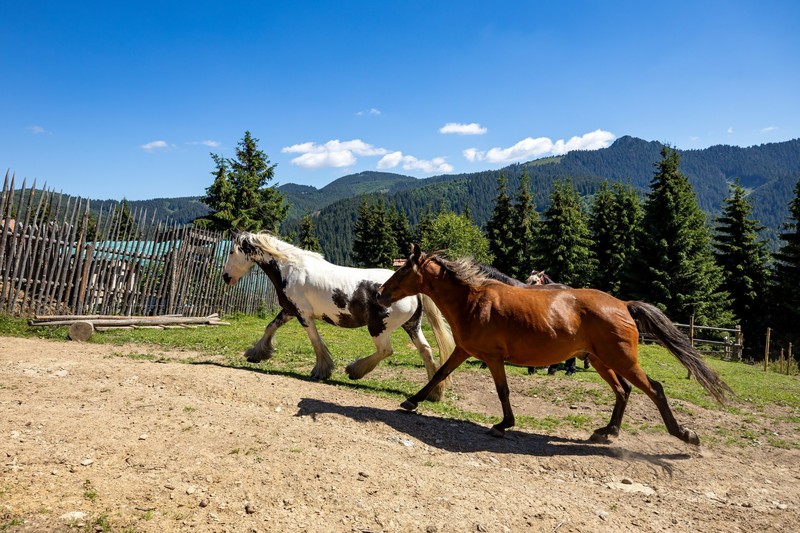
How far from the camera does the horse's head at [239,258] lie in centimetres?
933

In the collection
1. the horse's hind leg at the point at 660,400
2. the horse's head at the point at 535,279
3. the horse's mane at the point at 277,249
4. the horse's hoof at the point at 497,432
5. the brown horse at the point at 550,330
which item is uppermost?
the horse's head at the point at 535,279

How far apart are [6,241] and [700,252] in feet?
118

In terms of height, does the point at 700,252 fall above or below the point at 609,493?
above

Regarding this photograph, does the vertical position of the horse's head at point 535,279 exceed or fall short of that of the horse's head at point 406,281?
it exceeds it

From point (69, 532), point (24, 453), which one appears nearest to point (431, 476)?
point (69, 532)

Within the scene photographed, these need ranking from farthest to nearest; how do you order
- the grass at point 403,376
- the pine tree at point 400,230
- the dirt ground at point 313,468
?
the pine tree at point 400,230
the grass at point 403,376
the dirt ground at point 313,468

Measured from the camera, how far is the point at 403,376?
9805 mm

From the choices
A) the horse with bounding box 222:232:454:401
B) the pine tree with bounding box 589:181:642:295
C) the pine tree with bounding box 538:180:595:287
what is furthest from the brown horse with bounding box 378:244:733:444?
the pine tree with bounding box 589:181:642:295

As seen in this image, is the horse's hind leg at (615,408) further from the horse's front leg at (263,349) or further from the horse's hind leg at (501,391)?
the horse's front leg at (263,349)

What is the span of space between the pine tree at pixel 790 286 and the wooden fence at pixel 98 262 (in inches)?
1308

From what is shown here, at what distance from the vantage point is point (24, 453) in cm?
412

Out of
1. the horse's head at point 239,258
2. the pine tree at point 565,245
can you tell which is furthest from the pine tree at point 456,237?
the horse's head at point 239,258

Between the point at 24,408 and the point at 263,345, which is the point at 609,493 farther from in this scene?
the point at 263,345

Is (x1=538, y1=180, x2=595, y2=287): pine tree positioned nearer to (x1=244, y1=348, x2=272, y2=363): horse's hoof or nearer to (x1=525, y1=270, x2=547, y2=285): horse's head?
(x1=525, y1=270, x2=547, y2=285): horse's head
